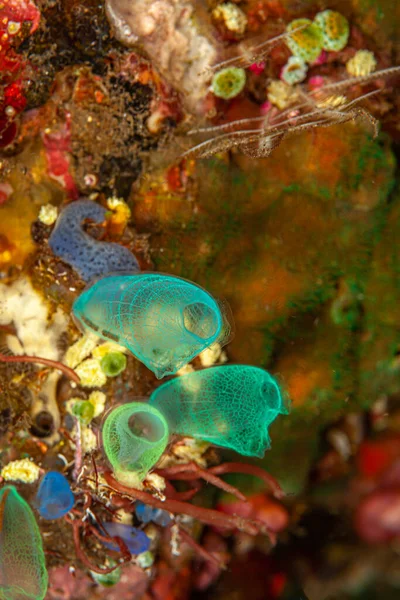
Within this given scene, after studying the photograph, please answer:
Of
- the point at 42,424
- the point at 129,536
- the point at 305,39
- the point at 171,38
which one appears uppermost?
the point at 171,38

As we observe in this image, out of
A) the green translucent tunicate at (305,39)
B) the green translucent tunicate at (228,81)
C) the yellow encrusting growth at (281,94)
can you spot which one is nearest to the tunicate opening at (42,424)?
the green translucent tunicate at (228,81)

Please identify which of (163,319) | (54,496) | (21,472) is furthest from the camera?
(21,472)

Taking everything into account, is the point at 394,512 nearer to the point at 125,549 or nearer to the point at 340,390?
the point at 340,390

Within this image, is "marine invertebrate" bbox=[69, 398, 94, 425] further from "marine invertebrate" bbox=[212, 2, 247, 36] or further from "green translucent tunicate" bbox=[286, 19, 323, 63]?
"green translucent tunicate" bbox=[286, 19, 323, 63]

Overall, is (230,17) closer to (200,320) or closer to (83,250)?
(83,250)

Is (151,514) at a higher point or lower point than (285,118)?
lower

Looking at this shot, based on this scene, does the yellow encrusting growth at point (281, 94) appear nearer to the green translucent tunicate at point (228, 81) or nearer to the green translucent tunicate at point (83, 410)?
the green translucent tunicate at point (228, 81)

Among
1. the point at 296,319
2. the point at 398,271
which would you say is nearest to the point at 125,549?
the point at 296,319

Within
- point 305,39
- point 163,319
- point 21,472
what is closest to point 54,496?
point 21,472
